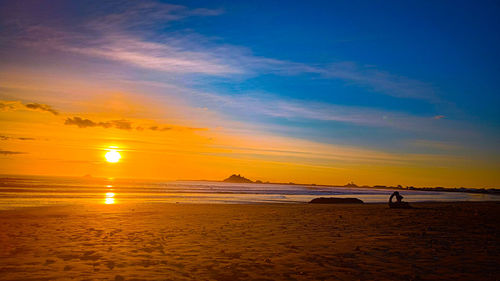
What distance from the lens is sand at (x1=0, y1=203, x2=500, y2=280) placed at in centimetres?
951

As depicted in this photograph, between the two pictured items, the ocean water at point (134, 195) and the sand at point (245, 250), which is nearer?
the sand at point (245, 250)

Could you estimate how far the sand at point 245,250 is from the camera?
9508 mm

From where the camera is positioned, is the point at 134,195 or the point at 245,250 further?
the point at 134,195

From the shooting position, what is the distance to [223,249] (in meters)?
12.7

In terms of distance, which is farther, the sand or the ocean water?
the ocean water

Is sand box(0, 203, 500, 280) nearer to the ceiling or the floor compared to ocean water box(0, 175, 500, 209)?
nearer to the ceiling

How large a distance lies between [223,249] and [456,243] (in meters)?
8.91

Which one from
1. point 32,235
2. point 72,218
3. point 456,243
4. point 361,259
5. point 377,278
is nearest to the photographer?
point 377,278

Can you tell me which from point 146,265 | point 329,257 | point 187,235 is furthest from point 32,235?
point 329,257

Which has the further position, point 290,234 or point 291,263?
point 290,234

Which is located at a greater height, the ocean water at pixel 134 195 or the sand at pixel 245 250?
the sand at pixel 245 250

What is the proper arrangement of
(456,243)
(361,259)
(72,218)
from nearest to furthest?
(361,259) → (456,243) → (72,218)

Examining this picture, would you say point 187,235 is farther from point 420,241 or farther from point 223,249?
point 420,241

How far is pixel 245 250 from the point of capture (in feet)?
41.4
